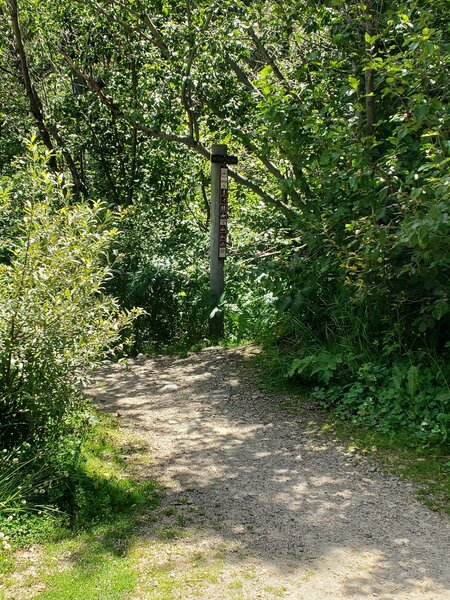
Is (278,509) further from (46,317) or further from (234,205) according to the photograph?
(234,205)

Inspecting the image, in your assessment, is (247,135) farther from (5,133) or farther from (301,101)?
(5,133)

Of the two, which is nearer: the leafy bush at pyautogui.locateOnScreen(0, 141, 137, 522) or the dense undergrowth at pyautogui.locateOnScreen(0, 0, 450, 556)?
the leafy bush at pyautogui.locateOnScreen(0, 141, 137, 522)

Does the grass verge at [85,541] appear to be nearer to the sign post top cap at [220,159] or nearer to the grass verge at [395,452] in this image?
the grass verge at [395,452]

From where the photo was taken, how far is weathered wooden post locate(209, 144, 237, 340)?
8930 mm

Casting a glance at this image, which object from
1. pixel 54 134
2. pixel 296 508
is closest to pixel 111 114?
pixel 54 134

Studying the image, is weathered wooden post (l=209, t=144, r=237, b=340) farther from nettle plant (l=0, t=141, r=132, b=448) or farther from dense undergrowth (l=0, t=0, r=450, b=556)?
nettle plant (l=0, t=141, r=132, b=448)

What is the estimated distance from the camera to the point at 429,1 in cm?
560

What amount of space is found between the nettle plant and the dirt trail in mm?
988

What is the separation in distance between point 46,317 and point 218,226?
16.5 feet

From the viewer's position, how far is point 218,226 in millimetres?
9086

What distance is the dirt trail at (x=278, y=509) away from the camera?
3.60 metres

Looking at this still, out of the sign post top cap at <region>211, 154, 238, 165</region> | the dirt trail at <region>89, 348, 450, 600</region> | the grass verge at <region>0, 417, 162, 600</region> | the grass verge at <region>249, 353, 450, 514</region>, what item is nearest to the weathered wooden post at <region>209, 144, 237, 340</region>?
the sign post top cap at <region>211, 154, 238, 165</region>

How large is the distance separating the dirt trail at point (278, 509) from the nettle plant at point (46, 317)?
988 millimetres

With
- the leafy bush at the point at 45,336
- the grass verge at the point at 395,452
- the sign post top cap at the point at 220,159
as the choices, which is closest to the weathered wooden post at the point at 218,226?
the sign post top cap at the point at 220,159
